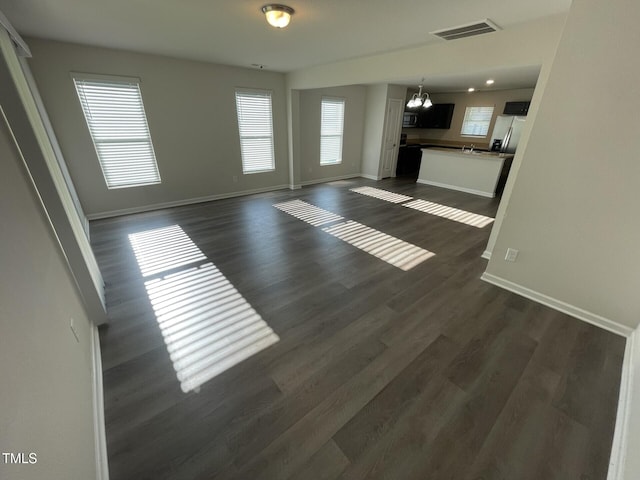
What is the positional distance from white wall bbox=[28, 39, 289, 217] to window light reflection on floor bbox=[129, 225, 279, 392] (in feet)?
6.52

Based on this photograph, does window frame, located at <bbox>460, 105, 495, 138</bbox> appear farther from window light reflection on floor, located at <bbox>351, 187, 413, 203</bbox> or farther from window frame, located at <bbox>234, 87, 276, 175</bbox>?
window frame, located at <bbox>234, 87, 276, 175</bbox>

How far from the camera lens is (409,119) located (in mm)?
8109

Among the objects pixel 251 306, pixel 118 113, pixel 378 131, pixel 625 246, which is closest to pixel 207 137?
pixel 118 113

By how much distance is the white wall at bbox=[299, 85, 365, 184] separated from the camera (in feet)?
20.3

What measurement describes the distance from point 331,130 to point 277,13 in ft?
15.5

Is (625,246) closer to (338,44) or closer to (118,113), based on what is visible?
(338,44)

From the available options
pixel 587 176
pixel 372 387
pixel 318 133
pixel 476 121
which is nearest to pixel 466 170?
pixel 476 121

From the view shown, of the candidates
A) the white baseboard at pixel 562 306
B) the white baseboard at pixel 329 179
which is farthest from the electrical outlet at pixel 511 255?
the white baseboard at pixel 329 179

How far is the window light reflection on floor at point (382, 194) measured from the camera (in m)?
5.61

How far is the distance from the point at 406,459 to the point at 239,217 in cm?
397

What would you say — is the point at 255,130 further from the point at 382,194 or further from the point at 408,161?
the point at 408,161

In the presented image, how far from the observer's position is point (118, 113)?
4031 mm

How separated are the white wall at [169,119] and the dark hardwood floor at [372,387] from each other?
2.09 meters

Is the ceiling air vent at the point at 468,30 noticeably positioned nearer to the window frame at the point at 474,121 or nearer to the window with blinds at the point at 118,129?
the window with blinds at the point at 118,129
